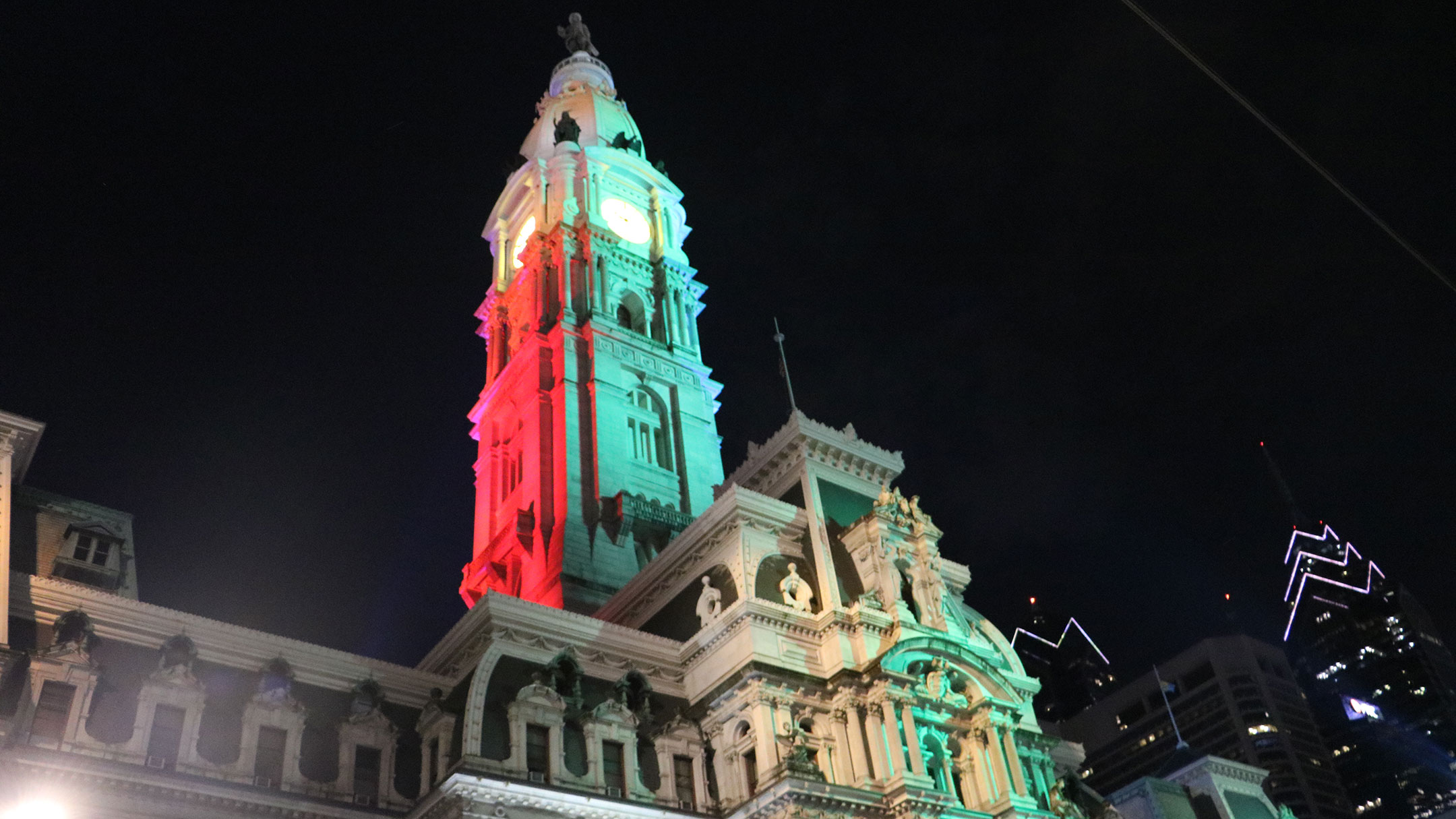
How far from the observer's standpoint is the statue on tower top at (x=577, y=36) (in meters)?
88.1

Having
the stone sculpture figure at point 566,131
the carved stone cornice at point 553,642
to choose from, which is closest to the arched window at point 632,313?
the stone sculpture figure at point 566,131

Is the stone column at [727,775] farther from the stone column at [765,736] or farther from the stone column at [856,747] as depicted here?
the stone column at [856,747]

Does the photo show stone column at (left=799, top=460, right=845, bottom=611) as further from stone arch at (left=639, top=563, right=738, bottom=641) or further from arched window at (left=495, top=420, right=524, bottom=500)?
arched window at (left=495, top=420, right=524, bottom=500)

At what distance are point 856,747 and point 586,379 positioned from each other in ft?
98.3

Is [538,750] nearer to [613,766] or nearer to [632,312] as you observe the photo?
[613,766]

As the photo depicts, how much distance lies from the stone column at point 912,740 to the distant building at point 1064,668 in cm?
14344

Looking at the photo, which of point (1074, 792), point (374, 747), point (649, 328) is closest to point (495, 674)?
point (374, 747)

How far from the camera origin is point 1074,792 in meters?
46.1

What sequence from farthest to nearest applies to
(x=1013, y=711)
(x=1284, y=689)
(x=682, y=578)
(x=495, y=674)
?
(x=1284, y=689) < (x=682, y=578) < (x=1013, y=711) < (x=495, y=674)

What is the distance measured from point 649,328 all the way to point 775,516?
26.3 metres

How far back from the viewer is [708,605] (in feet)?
135

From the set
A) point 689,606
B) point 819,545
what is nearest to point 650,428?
Result: point 689,606

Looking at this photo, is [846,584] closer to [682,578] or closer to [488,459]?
[682,578]

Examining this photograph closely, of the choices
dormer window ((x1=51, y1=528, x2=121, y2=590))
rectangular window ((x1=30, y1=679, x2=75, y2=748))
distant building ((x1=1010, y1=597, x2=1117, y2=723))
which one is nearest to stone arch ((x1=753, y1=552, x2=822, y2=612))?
rectangular window ((x1=30, y1=679, x2=75, y2=748))
